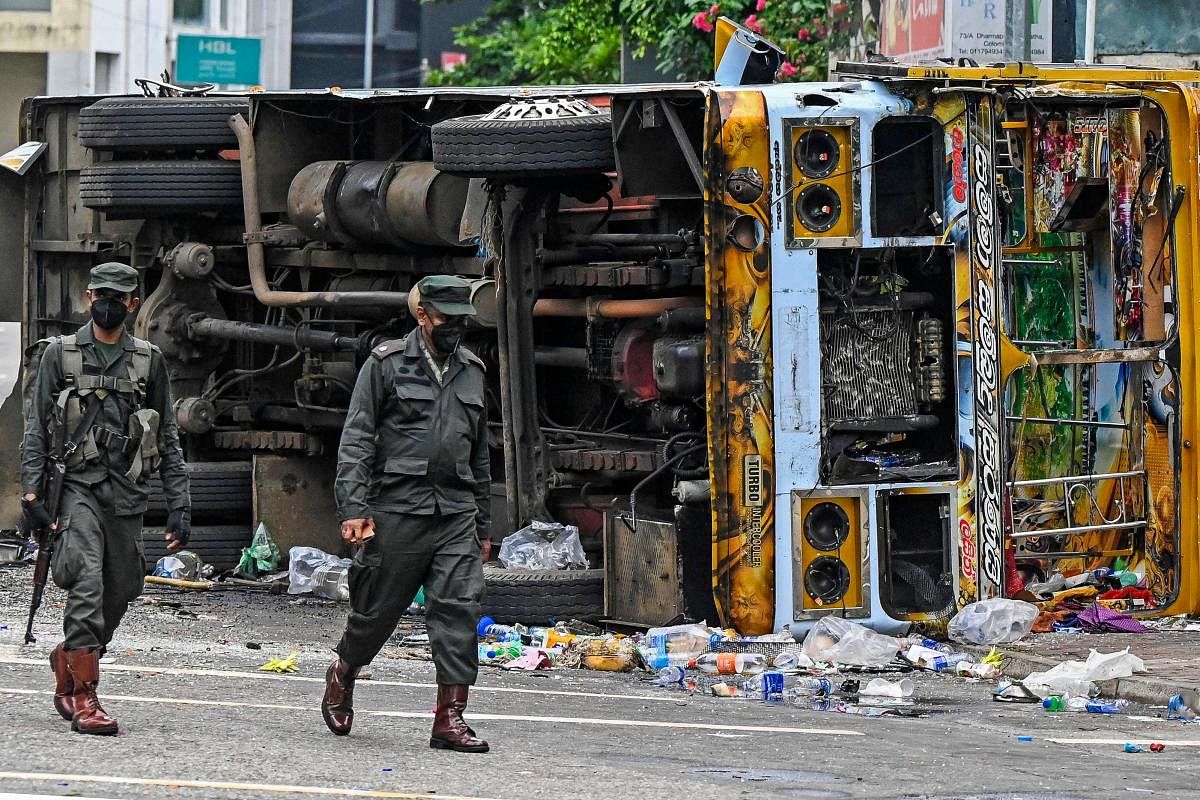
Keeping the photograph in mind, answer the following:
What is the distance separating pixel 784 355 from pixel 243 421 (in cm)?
→ 467

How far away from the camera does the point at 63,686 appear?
25.8ft

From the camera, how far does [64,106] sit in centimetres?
1427

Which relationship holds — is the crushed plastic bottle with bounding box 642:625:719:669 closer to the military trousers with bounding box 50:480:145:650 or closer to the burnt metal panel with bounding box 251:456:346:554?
the military trousers with bounding box 50:480:145:650

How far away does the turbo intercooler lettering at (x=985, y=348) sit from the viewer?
1080 centimetres

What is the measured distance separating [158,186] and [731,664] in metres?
5.14

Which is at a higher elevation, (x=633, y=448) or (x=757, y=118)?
(x=757, y=118)

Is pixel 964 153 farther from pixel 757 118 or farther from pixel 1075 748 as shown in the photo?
pixel 1075 748

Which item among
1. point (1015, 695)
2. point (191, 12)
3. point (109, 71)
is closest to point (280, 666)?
point (1015, 695)

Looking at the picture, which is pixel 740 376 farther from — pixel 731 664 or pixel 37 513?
pixel 37 513

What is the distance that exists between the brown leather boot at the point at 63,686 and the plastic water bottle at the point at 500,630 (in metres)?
3.15

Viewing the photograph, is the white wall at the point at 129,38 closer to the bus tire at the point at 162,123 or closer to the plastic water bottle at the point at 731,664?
the bus tire at the point at 162,123

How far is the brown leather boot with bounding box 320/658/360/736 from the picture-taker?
25.6ft

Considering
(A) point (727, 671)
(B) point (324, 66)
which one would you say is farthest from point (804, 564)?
(B) point (324, 66)

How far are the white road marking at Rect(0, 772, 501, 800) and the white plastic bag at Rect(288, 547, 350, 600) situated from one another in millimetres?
5782
